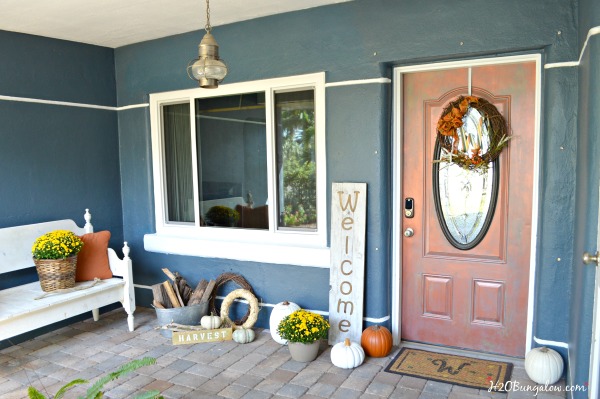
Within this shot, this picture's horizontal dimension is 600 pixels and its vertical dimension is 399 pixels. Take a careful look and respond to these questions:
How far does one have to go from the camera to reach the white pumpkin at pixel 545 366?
302cm

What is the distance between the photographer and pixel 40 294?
381 centimetres

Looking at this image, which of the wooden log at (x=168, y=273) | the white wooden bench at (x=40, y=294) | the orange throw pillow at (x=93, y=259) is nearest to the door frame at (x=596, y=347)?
the wooden log at (x=168, y=273)

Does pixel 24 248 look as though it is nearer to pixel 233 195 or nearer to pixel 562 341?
pixel 233 195

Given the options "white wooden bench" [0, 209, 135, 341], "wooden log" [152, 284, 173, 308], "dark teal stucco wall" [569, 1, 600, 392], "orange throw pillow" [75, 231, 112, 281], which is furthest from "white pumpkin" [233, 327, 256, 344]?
"dark teal stucco wall" [569, 1, 600, 392]

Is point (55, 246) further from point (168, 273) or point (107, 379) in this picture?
point (107, 379)

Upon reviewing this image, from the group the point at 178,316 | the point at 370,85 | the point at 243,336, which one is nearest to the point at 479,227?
the point at 370,85

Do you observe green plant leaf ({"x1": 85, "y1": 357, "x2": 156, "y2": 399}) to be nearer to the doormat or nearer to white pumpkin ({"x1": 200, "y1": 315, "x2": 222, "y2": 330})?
white pumpkin ({"x1": 200, "y1": 315, "x2": 222, "y2": 330})

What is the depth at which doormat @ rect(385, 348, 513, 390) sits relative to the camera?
10.3 feet

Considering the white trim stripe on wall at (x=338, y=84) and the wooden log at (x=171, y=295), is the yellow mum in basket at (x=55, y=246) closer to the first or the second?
the wooden log at (x=171, y=295)

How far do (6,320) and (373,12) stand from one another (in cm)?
346

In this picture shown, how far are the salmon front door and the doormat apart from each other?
19cm

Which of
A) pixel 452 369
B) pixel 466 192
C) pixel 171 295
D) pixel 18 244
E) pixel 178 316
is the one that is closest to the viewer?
pixel 452 369

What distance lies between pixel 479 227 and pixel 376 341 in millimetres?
1128

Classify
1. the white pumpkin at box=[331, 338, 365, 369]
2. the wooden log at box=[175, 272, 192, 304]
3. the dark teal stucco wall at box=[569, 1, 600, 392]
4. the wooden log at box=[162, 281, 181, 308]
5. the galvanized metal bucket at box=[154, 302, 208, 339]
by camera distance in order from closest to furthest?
the dark teal stucco wall at box=[569, 1, 600, 392]
the white pumpkin at box=[331, 338, 365, 369]
the galvanized metal bucket at box=[154, 302, 208, 339]
the wooden log at box=[162, 281, 181, 308]
the wooden log at box=[175, 272, 192, 304]
